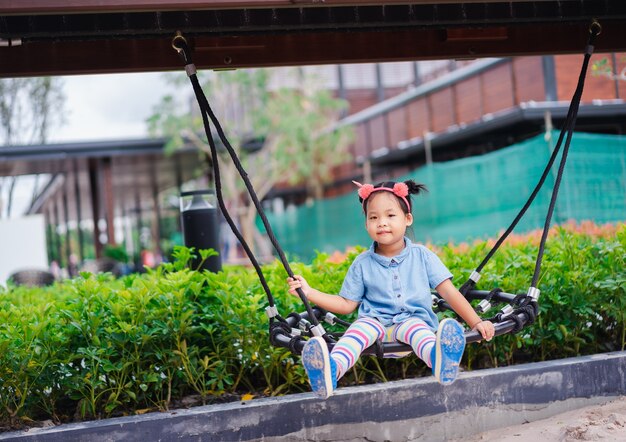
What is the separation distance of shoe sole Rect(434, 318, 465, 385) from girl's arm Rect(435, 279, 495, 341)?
170mm

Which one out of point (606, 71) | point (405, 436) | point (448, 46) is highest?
point (606, 71)

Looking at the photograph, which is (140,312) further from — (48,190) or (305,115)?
(48,190)

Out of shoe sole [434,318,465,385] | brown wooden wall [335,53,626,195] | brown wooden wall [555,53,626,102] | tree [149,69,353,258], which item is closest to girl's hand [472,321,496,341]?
shoe sole [434,318,465,385]

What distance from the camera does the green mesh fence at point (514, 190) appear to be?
1123cm

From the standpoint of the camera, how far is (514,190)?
12523 mm

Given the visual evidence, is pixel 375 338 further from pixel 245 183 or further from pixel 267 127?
pixel 267 127

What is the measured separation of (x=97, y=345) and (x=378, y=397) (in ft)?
4.98

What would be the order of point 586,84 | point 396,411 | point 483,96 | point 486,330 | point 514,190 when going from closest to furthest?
1. point 486,330
2. point 396,411
3. point 514,190
4. point 586,84
5. point 483,96

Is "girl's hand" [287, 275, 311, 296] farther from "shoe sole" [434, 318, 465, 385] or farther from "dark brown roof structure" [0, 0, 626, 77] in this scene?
"dark brown roof structure" [0, 0, 626, 77]

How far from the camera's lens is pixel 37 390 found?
4191 millimetres

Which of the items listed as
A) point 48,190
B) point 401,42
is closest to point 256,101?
point 48,190

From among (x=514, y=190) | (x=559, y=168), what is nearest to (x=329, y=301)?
(x=559, y=168)

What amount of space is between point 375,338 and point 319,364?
20.0 inches

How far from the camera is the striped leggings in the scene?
3.50 metres
